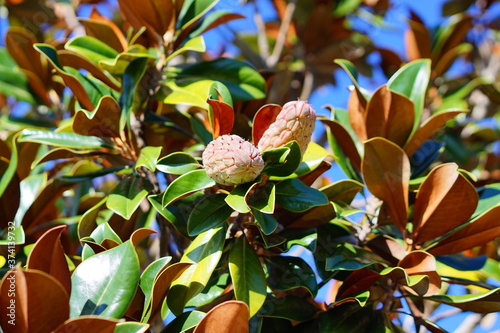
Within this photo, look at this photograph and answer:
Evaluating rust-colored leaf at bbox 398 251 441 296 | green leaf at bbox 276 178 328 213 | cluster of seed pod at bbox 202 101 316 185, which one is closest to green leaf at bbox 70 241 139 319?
cluster of seed pod at bbox 202 101 316 185

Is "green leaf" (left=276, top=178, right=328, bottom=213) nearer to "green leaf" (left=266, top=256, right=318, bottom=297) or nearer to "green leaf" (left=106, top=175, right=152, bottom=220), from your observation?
"green leaf" (left=266, top=256, right=318, bottom=297)

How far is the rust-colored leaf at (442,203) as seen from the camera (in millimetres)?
1182

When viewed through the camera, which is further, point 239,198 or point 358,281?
point 358,281

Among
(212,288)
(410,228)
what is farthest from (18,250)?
(410,228)

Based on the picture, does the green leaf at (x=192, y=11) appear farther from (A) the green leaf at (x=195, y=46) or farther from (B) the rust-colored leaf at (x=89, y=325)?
(B) the rust-colored leaf at (x=89, y=325)

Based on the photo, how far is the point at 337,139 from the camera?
1.45 meters

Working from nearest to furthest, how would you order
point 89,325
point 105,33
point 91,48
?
point 89,325
point 91,48
point 105,33

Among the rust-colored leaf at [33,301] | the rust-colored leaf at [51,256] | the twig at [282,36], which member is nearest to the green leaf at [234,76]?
the rust-colored leaf at [51,256]

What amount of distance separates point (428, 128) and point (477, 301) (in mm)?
455

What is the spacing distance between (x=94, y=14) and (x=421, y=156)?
1.11 m

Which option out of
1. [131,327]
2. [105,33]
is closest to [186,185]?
[131,327]

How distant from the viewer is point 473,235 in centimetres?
125

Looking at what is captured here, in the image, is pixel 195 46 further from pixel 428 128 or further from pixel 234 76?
pixel 428 128

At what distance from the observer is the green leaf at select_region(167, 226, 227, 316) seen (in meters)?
1.01
